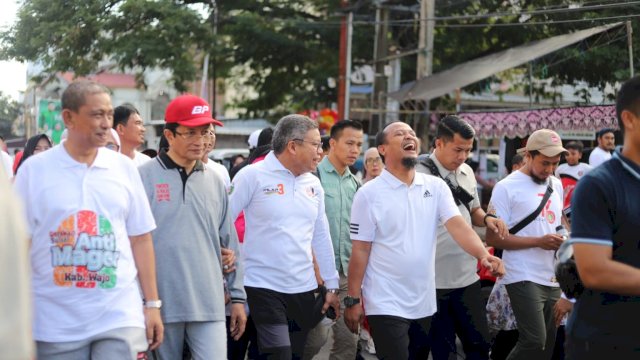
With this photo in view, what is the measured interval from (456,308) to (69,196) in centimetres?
352

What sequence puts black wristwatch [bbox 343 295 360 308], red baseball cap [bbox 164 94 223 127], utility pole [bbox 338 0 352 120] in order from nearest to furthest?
1. red baseball cap [bbox 164 94 223 127]
2. black wristwatch [bbox 343 295 360 308]
3. utility pole [bbox 338 0 352 120]

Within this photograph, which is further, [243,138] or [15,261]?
[243,138]

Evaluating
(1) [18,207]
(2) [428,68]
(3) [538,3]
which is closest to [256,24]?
(2) [428,68]

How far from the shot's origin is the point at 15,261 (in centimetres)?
205

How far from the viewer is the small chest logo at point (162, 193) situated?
5.46m

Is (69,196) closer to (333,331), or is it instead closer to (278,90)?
(333,331)

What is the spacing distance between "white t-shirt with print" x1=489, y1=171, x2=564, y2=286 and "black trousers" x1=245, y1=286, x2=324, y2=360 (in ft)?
Result: 5.38

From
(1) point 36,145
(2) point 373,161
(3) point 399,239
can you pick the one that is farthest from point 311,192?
(2) point 373,161

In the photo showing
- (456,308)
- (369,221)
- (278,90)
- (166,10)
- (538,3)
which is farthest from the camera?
(278,90)

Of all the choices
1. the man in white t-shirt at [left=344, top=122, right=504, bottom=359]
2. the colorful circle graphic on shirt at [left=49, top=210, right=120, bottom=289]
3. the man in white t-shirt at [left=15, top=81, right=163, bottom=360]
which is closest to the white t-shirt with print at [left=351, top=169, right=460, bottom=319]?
the man in white t-shirt at [left=344, top=122, right=504, bottom=359]

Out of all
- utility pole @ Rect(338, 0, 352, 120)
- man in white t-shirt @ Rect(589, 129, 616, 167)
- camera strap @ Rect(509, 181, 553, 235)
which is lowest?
camera strap @ Rect(509, 181, 553, 235)

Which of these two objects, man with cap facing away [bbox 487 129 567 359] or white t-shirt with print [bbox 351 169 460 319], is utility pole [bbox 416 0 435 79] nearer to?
man with cap facing away [bbox 487 129 567 359]

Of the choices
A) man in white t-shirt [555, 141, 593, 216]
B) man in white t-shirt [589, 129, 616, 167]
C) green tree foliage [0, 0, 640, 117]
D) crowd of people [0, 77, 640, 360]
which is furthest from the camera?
→ green tree foliage [0, 0, 640, 117]

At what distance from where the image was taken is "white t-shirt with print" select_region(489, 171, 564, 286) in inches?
286
